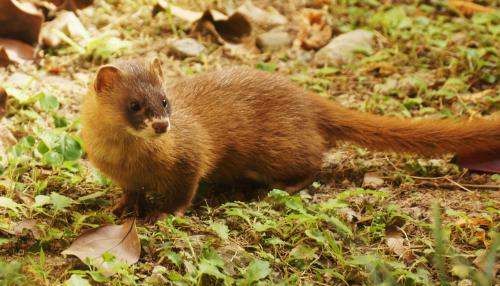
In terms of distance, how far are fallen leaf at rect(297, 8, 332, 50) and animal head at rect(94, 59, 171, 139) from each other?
87.7 inches

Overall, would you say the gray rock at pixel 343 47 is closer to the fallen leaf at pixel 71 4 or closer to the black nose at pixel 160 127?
the fallen leaf at pixel 71 4

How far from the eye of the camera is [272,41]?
5.58 meters

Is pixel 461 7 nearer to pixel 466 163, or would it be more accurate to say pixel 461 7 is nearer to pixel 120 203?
pixel 466 163

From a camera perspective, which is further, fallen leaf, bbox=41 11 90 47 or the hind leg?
fallen leaf, bbox=41 11 90 47

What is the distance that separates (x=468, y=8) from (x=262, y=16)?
1781 mm

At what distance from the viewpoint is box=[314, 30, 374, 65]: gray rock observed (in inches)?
212

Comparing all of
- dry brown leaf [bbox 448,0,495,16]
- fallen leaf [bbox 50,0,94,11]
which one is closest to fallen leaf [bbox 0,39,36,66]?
fallen leaf [bbox 50,0,94,11]

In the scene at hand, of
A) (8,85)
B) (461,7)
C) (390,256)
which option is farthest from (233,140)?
(461,7)

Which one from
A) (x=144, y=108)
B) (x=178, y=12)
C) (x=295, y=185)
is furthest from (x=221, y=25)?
(x=144, y=108)

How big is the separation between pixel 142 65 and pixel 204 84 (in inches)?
25.9

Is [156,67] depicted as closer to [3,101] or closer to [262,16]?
[3,101]

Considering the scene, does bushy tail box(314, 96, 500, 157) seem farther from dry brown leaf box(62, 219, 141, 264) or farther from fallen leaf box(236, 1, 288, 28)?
fallen leaf box(236, 1, 288, 28)

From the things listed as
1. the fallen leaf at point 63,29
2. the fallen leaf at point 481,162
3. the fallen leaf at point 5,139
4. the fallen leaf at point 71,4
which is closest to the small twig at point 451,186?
the fallen leaf at point 481,162

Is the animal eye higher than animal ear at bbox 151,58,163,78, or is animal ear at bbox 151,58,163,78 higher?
animal ear at bbox 151,58,163,78
